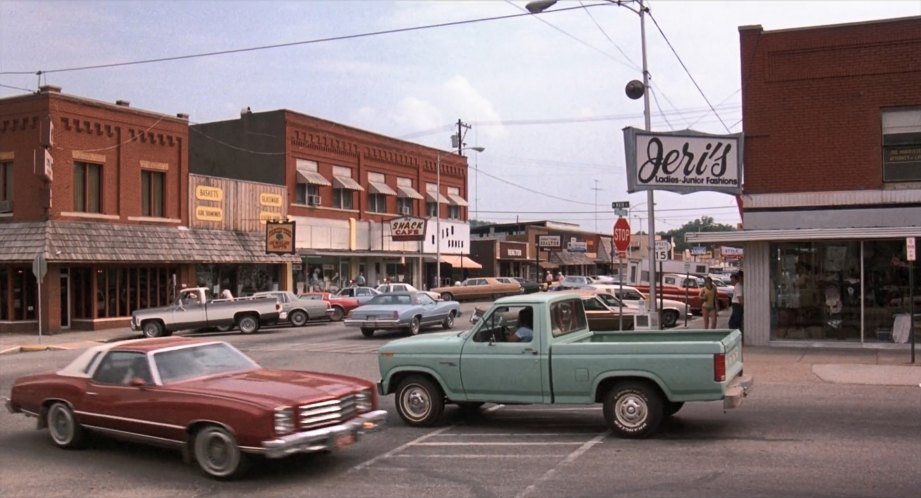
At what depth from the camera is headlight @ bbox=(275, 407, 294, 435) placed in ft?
24.4

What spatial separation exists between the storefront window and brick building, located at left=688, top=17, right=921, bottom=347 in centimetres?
2

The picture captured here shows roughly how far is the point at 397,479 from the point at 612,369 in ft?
9.44

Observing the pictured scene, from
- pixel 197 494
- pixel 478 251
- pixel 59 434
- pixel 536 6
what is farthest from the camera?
pixel 478 251

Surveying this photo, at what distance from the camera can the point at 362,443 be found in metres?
9.52

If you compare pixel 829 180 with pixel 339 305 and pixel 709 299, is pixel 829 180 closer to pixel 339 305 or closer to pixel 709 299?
pixel 709 299

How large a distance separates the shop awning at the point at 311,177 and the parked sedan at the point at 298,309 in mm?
12178

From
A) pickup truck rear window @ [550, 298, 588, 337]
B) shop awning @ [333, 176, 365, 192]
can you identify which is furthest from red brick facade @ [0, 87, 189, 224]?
pickup truck rear window @ [550, 298, 588, 337]

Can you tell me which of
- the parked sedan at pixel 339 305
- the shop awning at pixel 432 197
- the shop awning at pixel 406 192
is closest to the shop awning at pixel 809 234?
the parked sedan at pixel 339 305

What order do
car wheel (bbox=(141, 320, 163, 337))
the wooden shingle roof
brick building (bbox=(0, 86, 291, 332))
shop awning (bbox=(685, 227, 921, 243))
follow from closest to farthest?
shop awning (bbox=(685, 227, 921, 243)), car wheel (bbox=(141, 320, 163, 337)), the wooden shingle roof, brick building (bbox=(0, 86, 291, 332))

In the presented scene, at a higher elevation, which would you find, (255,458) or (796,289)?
(796,289)

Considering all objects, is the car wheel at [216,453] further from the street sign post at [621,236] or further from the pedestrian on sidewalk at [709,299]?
the pedestrian on sidewalk at [709,299]

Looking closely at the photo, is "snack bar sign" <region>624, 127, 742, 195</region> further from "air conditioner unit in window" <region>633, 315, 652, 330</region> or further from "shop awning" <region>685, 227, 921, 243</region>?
"air conditioner unit in window" <region>633, 315, 652, 330</region>

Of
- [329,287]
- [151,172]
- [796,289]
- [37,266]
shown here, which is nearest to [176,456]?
[796,289]

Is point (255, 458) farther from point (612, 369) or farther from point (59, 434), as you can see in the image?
point (612, 369)
